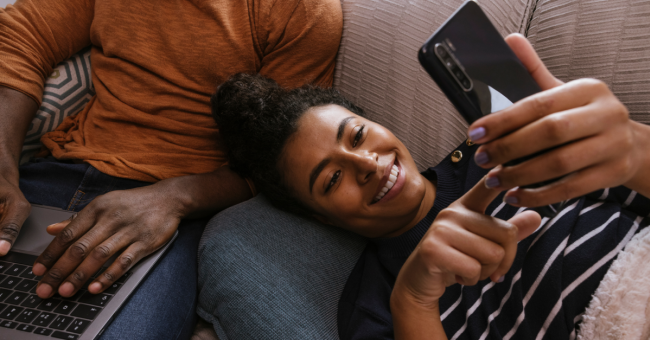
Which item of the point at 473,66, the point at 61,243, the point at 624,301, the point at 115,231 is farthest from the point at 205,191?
the point at 624,301

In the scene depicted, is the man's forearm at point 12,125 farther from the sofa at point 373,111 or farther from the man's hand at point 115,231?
the sofa at point 373,111

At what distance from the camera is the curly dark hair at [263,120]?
3.28 feet

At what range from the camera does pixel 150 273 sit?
0.88 metres

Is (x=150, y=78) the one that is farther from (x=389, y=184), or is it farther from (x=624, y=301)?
(x=624, y=301)

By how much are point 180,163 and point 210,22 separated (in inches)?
18.2

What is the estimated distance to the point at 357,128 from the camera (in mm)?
897

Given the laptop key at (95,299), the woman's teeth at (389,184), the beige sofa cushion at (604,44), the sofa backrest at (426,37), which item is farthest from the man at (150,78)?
the beige sofa cushion at (604,44)

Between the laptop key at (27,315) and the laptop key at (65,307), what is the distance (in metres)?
0.04

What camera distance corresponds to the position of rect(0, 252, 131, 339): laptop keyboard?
0.74 m

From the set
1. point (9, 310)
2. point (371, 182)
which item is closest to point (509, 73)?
point (371, 182)

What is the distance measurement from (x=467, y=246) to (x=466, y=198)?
0.09 meters

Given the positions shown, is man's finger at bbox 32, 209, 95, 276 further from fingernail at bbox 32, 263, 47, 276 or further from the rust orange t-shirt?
the rust orange t-shirt

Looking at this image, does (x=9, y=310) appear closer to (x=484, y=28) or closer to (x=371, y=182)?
(x=371, y=182)

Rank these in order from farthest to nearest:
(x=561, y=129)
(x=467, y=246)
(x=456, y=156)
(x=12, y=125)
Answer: (x=12, y=125)
(x=456, y=156)
(x=467, y=246)
(x=561, y=129)
